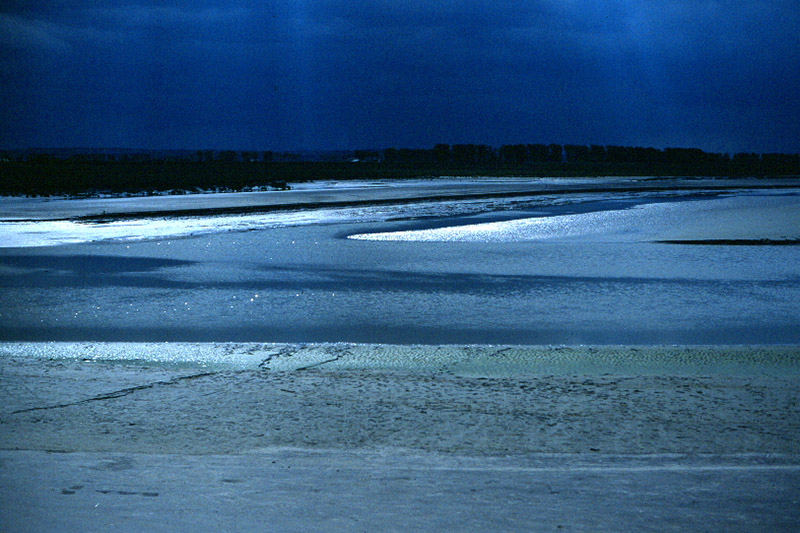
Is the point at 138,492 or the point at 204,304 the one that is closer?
the point at 138,492

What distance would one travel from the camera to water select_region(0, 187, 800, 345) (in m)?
8.91

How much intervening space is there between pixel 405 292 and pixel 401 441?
22.0ft

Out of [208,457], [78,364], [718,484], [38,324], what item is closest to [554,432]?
[718,484]

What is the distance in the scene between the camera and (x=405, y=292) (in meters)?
11.5

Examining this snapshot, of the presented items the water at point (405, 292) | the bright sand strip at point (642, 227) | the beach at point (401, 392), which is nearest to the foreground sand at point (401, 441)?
the beach at point (401, 392)

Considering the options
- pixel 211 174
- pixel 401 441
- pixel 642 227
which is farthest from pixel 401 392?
pixel 211 174

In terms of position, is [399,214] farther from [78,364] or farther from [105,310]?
[78,364]

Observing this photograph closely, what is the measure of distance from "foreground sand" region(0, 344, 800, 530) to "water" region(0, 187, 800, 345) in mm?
1442

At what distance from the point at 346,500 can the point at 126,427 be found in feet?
6.06

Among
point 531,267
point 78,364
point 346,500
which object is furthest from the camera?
point 531,267

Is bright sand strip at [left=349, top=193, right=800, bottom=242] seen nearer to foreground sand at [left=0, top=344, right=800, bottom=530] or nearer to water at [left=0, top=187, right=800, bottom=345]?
water at [left=0, top=187, right=800, bottom=345]

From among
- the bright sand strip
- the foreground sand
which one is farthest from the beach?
the bright sand strip

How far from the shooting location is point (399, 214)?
2748 cm

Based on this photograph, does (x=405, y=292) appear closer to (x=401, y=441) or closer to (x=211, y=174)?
(x=401, y=441)
